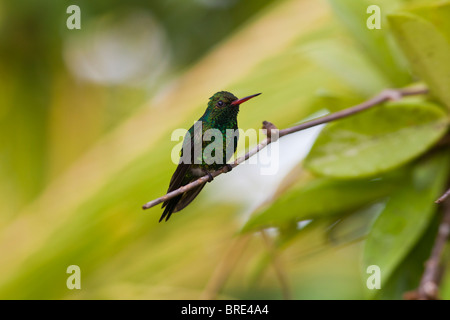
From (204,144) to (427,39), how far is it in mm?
298

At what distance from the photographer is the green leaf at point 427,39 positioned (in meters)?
0.54

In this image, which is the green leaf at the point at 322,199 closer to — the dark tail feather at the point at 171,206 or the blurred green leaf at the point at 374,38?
the blurred green leaf at the point at 374,38

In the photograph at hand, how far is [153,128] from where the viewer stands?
66 centimetres

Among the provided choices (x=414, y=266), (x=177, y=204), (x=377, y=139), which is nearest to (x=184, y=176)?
(x=177, y=204)

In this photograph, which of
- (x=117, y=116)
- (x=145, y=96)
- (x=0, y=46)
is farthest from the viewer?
(x=0, y=46)

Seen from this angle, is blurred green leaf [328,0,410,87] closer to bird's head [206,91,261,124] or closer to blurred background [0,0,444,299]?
blurred background [0,0,444,299]

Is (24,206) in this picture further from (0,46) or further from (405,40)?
(405,40)

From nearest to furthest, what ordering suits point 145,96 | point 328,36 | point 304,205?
1. point 304,205
2. point 328,36
3. point 145,96

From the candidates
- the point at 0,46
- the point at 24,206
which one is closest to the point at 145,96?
the point at 24,206

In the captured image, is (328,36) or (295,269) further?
(295,269)

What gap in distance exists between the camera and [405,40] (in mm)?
550

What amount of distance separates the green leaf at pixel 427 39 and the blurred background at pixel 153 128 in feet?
0.34

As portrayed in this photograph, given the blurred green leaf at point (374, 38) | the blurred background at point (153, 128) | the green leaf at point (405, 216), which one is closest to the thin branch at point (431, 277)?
the green leaf at point (405, 216)

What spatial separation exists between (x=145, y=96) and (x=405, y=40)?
62 centimetres
